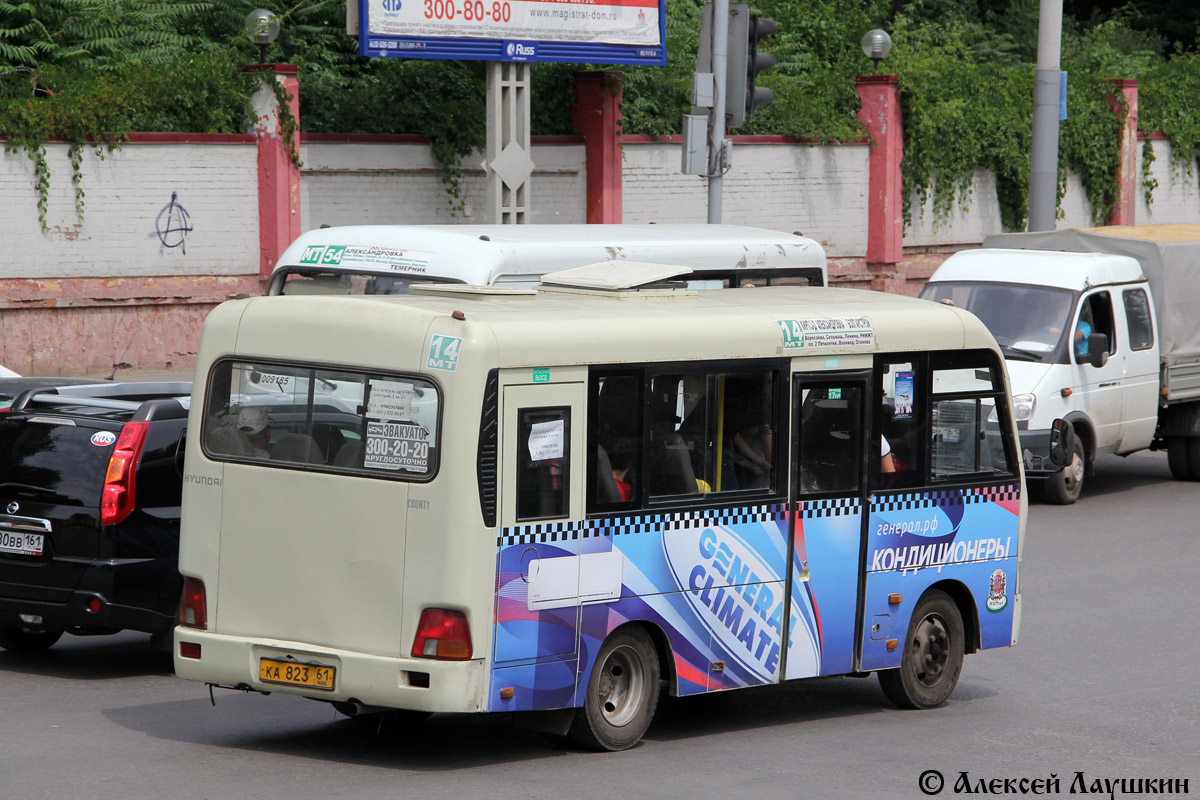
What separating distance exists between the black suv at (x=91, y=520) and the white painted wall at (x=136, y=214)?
485 inches

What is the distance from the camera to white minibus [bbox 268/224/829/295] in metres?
12.8

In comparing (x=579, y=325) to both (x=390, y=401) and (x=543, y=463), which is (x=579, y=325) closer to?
(x=543, y=463)

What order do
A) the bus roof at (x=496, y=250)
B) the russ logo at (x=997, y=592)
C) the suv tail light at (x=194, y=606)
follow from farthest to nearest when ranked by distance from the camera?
the bus roof at (x=496, y=250)
the russ logo at (x=997, y=592)
the suv tail light at (x=194, y=606)

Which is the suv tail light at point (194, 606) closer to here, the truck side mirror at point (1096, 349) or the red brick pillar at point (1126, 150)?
the truck side mirror at point (1096, 349)

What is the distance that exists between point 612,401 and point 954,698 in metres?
3.23

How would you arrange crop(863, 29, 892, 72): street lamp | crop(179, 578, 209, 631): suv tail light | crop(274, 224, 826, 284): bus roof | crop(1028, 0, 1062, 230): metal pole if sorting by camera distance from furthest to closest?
crop(863, 29, 892, 72): street lamp, crop(1028, 0, 1062, 230): metal pole, crop(274, 224, 826, 284): bus roof, crop(179, 578, 209, 631): suv tail light

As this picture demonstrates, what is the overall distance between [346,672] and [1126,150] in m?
30.7

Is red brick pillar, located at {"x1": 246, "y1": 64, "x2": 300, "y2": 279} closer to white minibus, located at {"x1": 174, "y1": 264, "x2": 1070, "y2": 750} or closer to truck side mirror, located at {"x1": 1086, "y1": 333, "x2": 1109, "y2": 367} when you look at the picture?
truck side mirror, located at {"x1": 1086, "y1": 333, "x2": 1109, "y2": 367}

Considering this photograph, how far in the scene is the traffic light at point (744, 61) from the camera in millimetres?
17859

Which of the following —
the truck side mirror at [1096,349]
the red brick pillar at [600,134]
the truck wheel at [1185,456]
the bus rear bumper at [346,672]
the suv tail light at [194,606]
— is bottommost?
the truck wheel at [1185,456]

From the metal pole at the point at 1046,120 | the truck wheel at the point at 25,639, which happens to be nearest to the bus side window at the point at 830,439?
the truck wheel at the point at 25,639

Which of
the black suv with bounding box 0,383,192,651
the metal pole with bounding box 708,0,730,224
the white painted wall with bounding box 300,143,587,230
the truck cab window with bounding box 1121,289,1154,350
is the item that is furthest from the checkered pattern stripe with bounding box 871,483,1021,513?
the white painted wall with bounding box 300,143,587,230

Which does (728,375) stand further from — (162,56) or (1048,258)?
(162,56)

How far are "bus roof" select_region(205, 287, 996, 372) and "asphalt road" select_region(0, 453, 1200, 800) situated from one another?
1.82m
